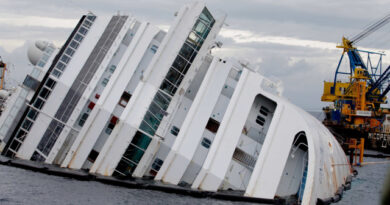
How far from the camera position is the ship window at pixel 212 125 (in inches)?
800

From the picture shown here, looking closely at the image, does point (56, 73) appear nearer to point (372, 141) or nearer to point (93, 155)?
point (93, 155)

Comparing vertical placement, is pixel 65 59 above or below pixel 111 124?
above

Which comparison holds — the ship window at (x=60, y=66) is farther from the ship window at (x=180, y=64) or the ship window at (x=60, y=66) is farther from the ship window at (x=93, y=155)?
the ship window at (x=180, y=64)

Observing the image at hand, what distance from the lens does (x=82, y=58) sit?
22.3 metres

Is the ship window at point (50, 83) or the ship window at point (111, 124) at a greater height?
the ship window at point (50, 83)

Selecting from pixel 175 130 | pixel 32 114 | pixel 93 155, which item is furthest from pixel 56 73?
pixel 175 130

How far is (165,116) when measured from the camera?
20.1 metres

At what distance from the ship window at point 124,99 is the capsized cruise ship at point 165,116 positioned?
0.11ft

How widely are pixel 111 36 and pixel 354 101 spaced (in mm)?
62346

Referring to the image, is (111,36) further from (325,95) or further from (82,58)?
(325,95)

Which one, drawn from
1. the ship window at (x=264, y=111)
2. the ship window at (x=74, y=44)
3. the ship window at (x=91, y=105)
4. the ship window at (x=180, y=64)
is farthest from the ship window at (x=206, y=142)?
the ship window at (x=74, y=44)

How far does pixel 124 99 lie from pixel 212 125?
445 cm

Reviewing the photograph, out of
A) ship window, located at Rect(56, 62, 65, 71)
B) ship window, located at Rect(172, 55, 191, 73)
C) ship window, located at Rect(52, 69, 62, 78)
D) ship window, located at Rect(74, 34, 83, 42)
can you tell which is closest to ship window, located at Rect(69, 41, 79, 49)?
ship window, located at Rect(74, 34, 83, 42)

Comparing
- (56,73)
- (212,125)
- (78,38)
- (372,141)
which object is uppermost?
(372,141)
